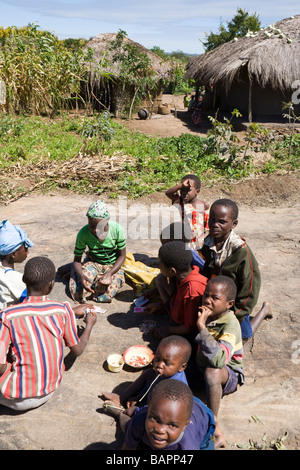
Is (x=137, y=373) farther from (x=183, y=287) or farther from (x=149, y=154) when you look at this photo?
(x=149, y=154)

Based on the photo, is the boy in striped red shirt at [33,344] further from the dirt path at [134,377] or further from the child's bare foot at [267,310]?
the child's bare foot at [267,310]

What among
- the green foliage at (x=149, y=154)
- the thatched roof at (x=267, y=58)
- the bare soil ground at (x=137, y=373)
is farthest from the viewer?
the thatched roof at (x=267, y=58)

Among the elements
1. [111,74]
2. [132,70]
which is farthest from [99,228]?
[132,70]

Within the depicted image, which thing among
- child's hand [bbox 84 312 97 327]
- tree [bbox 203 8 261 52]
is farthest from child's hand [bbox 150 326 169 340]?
tree [bbox 203 8 261 52]

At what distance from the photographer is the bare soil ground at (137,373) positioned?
96.8 inches

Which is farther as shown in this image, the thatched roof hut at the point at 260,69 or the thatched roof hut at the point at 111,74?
the thatched roof hut at the point at 111,74

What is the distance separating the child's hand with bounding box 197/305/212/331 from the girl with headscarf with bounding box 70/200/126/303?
1.46 meters

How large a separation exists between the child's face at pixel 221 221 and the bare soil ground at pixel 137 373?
978mm

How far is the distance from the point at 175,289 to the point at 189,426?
145 centimetres

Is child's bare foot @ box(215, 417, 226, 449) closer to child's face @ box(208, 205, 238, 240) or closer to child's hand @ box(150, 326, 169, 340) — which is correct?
child's hand @ box(150, 326, 169, 340)

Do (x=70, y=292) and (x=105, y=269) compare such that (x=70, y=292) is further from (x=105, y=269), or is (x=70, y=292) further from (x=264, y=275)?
(x=264, y=275)

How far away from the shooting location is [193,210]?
166 inches

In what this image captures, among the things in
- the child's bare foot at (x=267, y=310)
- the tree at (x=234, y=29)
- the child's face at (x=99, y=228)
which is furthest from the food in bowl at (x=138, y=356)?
the tree at (x=234, y=29)
